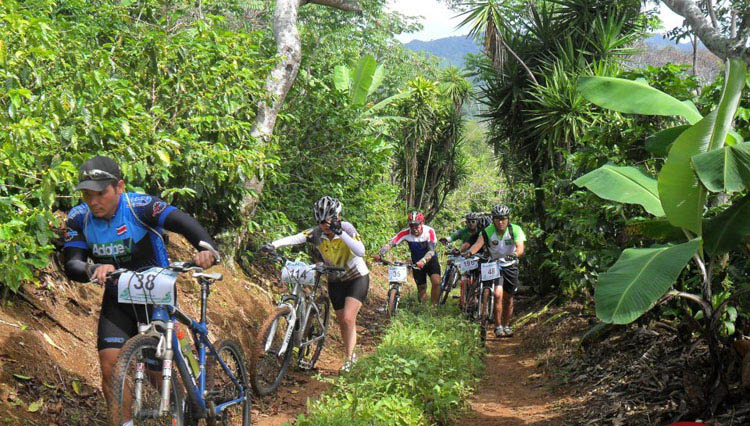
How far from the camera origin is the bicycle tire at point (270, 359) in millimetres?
6512

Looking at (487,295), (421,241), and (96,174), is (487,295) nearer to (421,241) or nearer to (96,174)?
(421,241)

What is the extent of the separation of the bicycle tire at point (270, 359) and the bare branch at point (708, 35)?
5.27m

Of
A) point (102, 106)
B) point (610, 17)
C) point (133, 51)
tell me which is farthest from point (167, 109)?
point (610, 17)

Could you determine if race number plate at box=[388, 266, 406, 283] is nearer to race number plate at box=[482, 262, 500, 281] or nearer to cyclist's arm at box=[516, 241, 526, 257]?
race number plate at box=[482, 262, 500, 281]

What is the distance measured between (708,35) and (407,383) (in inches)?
188

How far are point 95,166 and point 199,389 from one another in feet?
5.47

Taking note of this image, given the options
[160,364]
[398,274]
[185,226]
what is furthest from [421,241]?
[160,364]

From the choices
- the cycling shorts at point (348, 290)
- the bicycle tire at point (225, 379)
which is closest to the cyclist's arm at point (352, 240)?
the cycling shorts at point (348, 290)

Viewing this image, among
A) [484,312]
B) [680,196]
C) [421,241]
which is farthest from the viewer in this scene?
[421,241]

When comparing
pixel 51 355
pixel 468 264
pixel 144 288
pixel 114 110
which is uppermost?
pixel 114 110

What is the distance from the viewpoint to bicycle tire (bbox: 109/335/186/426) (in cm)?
366

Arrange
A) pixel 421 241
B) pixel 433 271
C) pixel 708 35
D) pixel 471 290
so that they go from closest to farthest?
pixel 708 35 → pixel 471 290 → pixel 421 241 → pixel 433 271

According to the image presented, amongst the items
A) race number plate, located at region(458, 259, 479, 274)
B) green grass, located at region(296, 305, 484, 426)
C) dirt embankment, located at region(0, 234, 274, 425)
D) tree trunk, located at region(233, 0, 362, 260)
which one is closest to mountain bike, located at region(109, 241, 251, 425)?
green grass, located at region(296, 305, 484, 426)

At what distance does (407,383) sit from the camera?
20.2 ft
